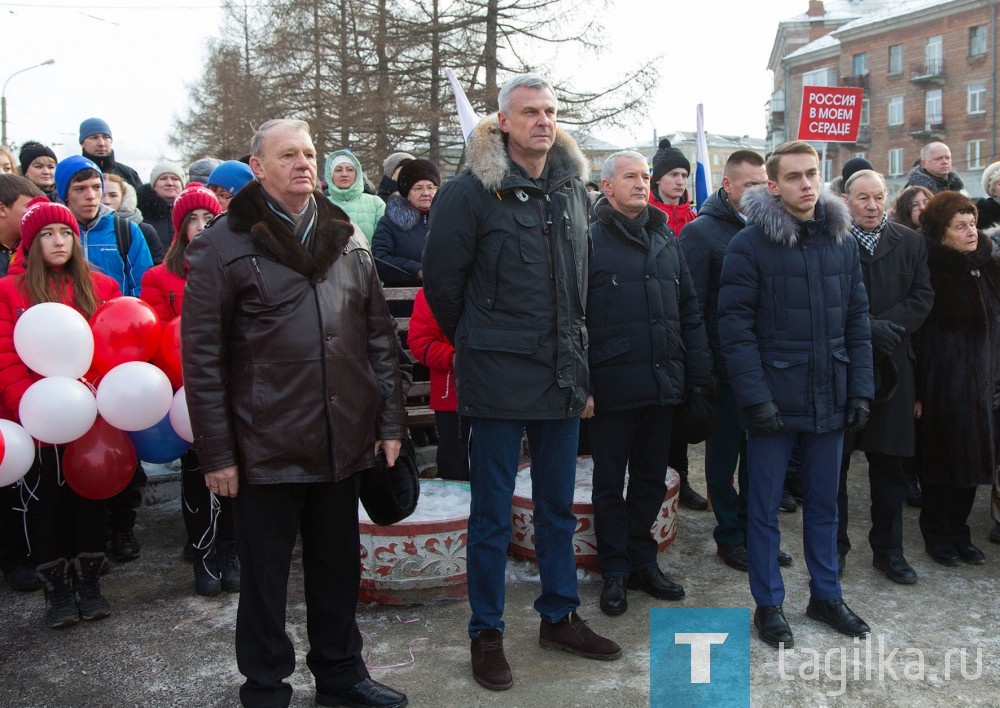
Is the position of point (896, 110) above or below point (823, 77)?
below

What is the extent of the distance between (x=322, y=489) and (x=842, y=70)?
5418 centimetres

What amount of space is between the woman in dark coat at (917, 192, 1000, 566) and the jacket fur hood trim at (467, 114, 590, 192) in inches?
91.6

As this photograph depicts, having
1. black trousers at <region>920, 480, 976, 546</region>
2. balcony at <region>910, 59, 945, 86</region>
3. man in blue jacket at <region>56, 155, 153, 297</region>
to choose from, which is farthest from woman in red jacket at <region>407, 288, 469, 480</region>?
balcony at <region>910, 59, 945, 86</region>

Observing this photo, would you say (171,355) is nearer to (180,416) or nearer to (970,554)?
(180,416)

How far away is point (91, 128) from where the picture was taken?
7117mm

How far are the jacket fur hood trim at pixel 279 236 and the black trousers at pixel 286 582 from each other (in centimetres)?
81

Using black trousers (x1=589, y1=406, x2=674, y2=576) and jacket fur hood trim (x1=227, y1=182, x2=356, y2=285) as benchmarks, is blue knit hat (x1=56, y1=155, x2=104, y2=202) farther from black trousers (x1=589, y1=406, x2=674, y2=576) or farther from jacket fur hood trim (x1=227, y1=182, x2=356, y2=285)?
black trousers (x1=589, y1=406, x2=674, y2=576)

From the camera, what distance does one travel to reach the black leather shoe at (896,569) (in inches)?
174

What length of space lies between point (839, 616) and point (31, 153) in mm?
6194

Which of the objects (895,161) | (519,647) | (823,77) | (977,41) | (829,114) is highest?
(823,77)

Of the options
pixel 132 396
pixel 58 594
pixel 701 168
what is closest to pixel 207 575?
pixel 58 594

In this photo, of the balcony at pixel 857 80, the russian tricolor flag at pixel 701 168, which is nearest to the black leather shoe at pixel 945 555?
the russian tricolor flag at pixel 701 168

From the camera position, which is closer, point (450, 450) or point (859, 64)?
point (450, 450)

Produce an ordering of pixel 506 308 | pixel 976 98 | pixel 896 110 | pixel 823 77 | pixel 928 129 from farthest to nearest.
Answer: pixel 823 77 < pixel 896 110 < pixel 928 129 < pixel 976 98 < pixel 506 308
